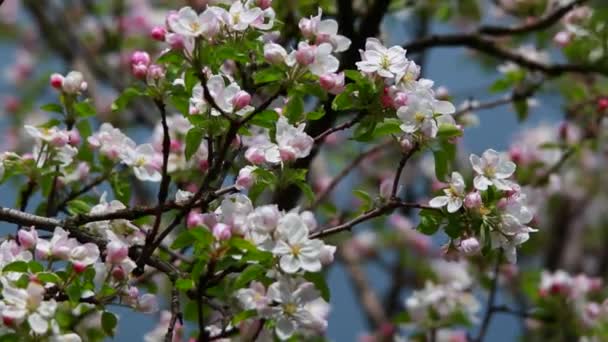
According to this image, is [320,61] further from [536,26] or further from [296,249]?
[536,26]

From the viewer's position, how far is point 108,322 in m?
1.66

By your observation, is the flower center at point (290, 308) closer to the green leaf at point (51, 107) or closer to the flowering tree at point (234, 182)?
the flowering tree at point (234, 182)

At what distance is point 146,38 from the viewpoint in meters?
4.25

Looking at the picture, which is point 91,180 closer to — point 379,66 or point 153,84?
point 153,84

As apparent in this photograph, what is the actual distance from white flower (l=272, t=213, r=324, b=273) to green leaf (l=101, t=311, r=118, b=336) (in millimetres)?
411

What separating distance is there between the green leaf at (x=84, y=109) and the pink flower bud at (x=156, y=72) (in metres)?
0.34

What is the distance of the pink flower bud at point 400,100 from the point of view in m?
1.51

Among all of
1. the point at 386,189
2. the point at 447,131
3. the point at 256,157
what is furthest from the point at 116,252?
the point at 447,131

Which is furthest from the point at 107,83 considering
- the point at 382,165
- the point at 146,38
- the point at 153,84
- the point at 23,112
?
the point at 153,84

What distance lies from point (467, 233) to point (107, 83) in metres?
3.12

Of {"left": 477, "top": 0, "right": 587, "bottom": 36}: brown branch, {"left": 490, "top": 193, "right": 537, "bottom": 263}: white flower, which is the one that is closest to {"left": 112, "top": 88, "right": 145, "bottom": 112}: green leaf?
{"left": 490, "top": 193, "right": 537, "bottom": 263}: white flower

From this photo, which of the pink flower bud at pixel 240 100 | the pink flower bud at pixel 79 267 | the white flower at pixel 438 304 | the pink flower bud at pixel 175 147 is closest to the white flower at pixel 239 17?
the pink flower bud at pixel 240 100

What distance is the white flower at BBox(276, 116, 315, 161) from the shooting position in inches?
58.9

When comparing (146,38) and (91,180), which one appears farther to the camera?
(146,38)
